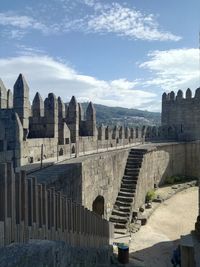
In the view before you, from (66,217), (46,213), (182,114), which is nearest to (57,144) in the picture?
(66,217)

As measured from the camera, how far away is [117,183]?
16.0 m

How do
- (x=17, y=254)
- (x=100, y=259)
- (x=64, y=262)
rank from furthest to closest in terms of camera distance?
(x=100, y=259), (x=64, y=262), (x=17, y=254)

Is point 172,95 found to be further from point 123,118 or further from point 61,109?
point 123,118

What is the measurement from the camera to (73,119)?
1574cm

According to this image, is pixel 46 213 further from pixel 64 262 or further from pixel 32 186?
pixel 64 262

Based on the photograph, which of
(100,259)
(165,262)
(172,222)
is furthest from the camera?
(172,222)

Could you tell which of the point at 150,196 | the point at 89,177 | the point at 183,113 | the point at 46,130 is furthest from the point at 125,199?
the point at 183,113

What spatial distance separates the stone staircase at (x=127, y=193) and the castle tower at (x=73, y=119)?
348 cm

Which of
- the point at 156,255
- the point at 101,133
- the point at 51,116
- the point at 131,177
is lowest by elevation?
the point at 156,255

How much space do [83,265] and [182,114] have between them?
24111 millimetres

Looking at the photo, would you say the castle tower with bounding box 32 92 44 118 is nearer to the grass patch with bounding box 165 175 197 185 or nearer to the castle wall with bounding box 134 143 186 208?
the castle wall with bounding box 134 143 186 208

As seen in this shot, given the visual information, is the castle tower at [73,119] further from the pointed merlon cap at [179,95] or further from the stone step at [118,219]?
the pointed merlon cap at [179,95]

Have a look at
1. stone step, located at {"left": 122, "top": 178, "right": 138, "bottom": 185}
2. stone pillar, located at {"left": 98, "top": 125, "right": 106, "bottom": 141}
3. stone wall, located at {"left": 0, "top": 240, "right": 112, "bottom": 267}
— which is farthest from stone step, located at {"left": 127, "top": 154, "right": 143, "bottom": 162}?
stone wall, located at {"left": 0, "top": 240, "right": 112, "bottom": 267}

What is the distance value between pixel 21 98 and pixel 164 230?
27.2ft
